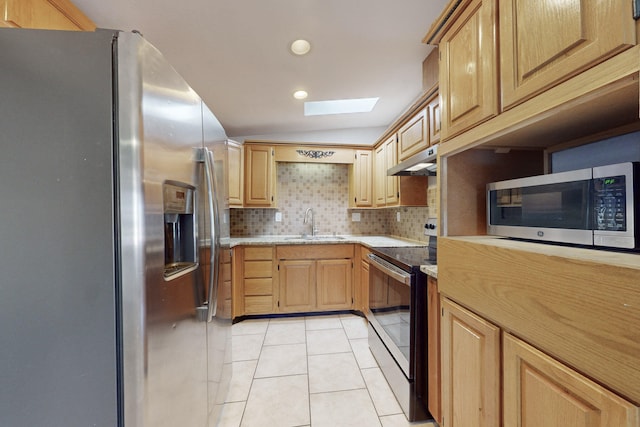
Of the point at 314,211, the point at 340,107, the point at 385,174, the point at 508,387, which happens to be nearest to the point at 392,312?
the point at 508,387

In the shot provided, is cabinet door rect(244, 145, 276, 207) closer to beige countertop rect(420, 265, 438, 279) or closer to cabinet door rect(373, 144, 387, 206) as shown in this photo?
cabinet door rect(373, 144, 387, 206)

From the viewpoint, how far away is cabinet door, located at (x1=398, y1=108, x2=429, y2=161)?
1.86 metres

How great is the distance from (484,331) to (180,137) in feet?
4.36

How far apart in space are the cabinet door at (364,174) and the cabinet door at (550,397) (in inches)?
97.9

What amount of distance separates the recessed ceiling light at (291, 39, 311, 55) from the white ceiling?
0.04 metres

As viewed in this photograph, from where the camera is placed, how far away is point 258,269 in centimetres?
279

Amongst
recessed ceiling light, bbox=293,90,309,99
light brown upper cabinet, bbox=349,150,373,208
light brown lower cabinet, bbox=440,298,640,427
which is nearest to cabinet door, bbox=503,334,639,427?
light brown lower cabinet, bbox=440,298,640,427

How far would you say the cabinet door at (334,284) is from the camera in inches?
112

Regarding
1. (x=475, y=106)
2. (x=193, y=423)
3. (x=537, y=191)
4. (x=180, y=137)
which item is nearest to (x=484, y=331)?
(x=537, y=191)

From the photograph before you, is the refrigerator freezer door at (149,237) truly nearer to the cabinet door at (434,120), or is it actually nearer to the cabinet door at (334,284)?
the cabinet door at (434,120)

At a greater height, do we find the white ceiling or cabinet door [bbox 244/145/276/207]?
the white ceiling

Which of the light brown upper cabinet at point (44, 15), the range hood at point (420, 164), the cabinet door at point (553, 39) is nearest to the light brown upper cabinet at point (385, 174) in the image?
the range hood at point (420, 164)

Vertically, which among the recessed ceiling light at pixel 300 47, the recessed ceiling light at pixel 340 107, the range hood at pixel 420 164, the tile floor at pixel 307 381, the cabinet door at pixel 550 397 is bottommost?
the tile floor at pixel 307 381

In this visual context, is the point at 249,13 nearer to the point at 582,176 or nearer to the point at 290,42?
the point at 290,42
